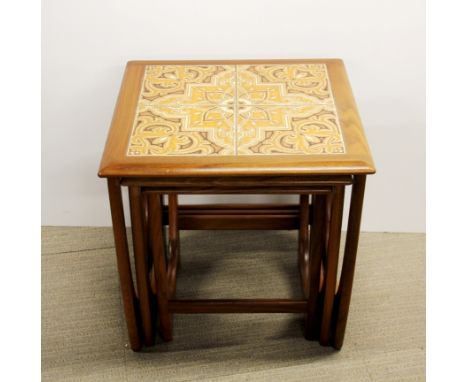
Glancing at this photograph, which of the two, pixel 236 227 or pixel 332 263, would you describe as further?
pixel 236 227

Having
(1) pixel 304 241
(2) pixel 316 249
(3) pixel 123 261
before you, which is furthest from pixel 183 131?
(1) pixel 304 241

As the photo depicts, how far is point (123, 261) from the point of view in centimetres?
157

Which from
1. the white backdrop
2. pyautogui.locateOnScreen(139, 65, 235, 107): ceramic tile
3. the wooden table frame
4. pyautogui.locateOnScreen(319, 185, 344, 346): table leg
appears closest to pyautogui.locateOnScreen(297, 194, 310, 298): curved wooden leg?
the wooden table frame

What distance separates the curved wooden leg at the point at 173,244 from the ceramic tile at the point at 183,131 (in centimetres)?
32

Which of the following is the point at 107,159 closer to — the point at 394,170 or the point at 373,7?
the point at 373,7

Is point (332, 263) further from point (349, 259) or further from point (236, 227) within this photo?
point (236, 227)

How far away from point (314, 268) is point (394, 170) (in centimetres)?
51

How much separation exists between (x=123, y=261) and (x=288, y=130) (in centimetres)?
46

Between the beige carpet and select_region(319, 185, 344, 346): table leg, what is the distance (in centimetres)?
7

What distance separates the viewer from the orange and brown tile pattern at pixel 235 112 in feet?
4.72

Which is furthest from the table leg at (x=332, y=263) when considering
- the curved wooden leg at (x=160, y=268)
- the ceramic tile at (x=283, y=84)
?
the curved wooden leg at (x=160, y=268)

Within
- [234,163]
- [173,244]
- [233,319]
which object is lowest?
[233,319]

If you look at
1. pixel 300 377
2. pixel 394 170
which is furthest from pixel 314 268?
pixel 394 170

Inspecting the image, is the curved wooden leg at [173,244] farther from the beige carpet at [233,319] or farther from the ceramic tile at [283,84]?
the ceramic tile at [283,84]
